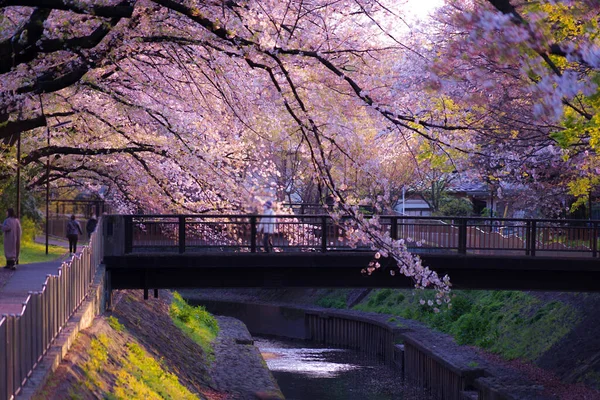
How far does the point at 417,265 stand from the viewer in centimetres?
1167

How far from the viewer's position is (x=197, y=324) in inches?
1476

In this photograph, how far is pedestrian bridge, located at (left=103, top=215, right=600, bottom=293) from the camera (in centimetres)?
2338

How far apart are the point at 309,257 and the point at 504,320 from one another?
1370 cm

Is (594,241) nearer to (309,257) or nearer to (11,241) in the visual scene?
(309,257)

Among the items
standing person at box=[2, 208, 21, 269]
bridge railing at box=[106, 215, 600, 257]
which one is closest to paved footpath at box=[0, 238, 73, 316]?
standing person at box=[2, 208, 21, 269]

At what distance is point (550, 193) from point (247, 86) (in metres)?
19.1

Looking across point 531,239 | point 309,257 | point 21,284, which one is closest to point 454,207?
point 531,239

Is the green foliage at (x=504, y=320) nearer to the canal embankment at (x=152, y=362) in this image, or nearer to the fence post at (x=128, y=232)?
the canal embankment at (x=152, y=362)

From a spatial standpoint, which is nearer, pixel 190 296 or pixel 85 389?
pixel 85 389

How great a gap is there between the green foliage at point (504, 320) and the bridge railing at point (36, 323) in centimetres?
1388

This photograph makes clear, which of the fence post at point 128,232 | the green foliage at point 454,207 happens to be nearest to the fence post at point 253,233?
the fence post at point 128,232

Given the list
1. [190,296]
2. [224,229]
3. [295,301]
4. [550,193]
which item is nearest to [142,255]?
[224,229]

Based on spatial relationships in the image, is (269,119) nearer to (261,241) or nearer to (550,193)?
(261,241)

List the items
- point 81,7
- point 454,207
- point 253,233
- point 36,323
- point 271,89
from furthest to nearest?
point 454,207 < point 253,233 < point 271,89 < point 81,7 < point 36,323
